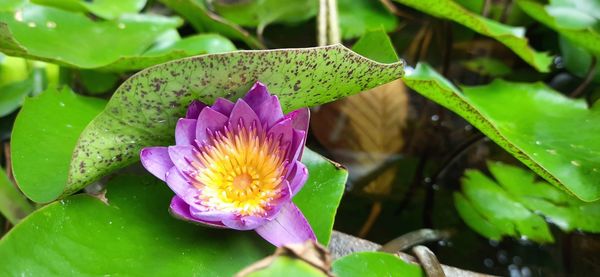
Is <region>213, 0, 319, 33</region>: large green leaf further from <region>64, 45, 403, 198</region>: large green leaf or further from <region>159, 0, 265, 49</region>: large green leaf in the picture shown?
<region>64, 45, 403, 198</region>: large green leaf

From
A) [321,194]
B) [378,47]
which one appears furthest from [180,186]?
[378,47]

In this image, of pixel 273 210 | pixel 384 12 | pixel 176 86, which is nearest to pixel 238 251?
pixel 273 210

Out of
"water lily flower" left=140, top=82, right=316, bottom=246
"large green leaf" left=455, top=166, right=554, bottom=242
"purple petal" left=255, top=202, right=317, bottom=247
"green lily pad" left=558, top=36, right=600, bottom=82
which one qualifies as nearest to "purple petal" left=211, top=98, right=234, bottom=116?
"water lily flower" left=140, top=82, right=316, bottom=246

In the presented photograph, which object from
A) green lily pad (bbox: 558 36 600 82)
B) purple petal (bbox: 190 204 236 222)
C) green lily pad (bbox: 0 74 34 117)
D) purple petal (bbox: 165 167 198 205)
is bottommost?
green lily pad (bbox: 0 74 34 117)

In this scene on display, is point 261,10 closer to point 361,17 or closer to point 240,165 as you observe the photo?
point 361,17

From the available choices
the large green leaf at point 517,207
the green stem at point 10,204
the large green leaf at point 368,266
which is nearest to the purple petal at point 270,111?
the large green leaf at point 368,266

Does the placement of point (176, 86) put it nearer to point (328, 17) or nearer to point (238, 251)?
point (238, 251)
